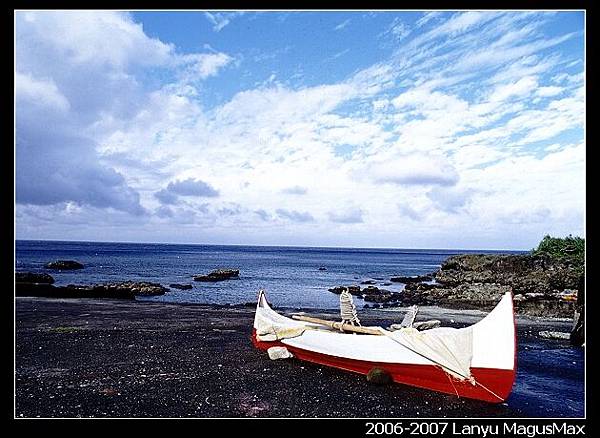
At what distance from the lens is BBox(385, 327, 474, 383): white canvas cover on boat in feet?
18.5

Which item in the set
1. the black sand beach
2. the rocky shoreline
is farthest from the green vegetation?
the black sand beach

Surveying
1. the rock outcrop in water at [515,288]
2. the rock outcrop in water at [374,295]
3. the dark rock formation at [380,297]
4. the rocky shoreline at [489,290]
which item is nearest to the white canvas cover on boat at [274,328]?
the rock outcrop in water at [515,288]

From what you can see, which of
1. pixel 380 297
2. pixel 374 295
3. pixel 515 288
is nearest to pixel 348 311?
pixel 380 297

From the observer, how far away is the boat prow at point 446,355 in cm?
548

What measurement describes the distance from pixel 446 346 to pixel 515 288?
12.8 metres

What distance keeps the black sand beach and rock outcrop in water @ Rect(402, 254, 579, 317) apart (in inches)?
159

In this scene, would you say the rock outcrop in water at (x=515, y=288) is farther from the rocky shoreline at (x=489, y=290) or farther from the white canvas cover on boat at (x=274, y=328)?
the white canvas cover on boat at (x=274, y=328)

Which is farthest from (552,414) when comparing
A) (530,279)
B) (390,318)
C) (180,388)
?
(530,279)

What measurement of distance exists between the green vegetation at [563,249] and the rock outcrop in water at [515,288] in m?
0.53

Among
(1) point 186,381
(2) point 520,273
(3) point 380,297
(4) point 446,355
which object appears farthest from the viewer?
(2) point 520,273

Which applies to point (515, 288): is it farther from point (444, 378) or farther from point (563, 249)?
point (444, 378)

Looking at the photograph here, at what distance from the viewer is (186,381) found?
247 inches
